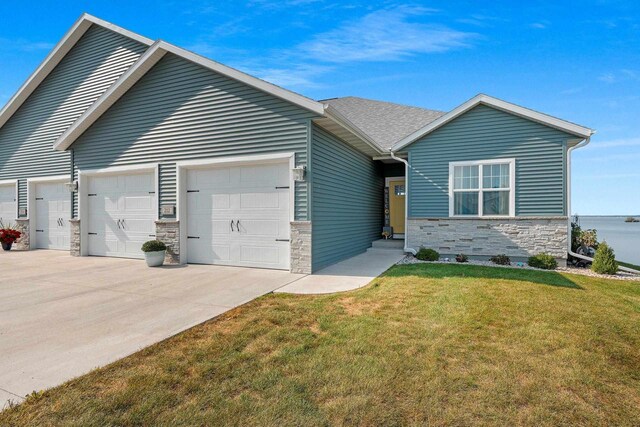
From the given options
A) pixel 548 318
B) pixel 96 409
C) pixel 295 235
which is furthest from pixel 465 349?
pixel 295 235

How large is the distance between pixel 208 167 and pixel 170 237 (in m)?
2.15

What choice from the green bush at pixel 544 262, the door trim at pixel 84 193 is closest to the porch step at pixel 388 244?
the green bush at pixel 544 262

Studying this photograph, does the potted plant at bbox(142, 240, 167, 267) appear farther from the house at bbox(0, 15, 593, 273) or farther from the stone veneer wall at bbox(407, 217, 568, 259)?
the stone veneer wall at bbox(407, 217, 568, 259)

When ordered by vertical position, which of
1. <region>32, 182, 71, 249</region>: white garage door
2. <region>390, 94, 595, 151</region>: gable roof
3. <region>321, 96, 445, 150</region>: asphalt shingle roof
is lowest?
<region>32, 182, 71, 249</region>: white garage door

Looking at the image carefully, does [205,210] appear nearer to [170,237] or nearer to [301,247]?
[170,237]

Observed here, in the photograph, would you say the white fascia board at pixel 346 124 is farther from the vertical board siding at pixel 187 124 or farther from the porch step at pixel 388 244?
the porch step at pixel 388 244

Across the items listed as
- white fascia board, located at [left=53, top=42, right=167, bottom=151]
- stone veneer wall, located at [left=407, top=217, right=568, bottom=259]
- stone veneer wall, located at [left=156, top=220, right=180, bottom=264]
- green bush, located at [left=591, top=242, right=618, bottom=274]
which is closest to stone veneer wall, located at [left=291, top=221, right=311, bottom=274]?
stone veneer wall, located at [left=156, top=220, right=180, bottom=264]

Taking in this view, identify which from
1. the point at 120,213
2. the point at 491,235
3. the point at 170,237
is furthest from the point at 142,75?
the point at 491,235

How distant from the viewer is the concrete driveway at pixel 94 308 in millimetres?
3000

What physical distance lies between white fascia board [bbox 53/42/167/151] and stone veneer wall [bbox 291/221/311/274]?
5870 mm

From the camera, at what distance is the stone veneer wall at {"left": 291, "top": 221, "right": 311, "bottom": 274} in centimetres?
698

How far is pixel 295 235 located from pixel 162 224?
12.9ft

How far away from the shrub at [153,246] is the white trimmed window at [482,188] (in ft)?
26.7

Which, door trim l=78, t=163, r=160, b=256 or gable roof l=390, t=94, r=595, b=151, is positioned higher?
gable roof l=390, t=94, r=595, b=151
